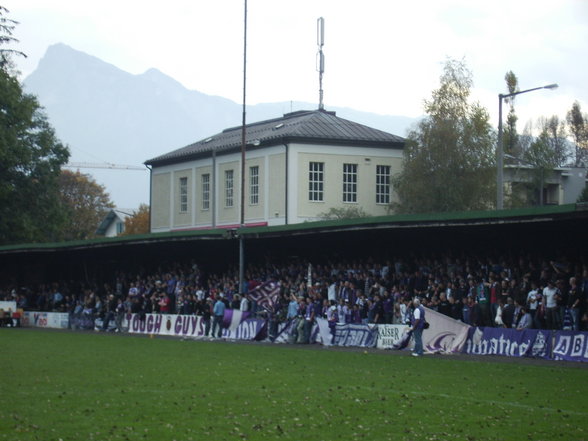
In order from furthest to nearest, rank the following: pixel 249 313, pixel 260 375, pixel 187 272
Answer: pixel 187 272 → pixel 249 313 → pixel 260 375

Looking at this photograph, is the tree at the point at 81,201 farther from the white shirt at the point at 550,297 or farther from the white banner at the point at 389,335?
the white shirt at the point at 550,297

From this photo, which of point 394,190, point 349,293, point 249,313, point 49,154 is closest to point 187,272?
point 249,313

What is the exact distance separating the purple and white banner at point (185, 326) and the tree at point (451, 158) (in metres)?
21.0

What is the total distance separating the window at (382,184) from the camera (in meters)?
60.4

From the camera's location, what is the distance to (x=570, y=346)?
2434 centimetres

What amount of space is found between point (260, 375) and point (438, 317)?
31.1 feet

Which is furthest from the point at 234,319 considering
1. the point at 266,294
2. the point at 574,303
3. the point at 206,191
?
the point at 206,191

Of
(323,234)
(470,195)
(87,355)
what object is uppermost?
(470,195)

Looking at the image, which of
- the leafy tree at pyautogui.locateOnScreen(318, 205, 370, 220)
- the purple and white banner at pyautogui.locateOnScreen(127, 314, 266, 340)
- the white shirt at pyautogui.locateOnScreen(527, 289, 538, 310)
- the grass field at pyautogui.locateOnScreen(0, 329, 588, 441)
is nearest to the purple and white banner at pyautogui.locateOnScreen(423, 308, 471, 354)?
the white shirt at pyautogui.locateOnScreen(527, 289, 538, 310)

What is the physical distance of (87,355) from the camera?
25703 millimetres

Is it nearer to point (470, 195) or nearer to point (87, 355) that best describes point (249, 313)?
point (87, 355)

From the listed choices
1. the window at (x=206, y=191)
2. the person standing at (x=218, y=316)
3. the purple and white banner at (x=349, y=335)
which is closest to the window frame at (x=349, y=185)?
the window at (x=206, y=191)

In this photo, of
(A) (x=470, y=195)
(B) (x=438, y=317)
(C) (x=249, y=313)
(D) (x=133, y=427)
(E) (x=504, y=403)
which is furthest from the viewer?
(A) (x=470, y=195)

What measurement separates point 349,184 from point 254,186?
222 inches
